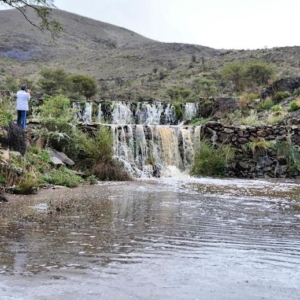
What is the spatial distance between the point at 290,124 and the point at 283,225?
13.8m

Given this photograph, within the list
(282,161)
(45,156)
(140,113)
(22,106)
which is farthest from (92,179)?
(140,113)

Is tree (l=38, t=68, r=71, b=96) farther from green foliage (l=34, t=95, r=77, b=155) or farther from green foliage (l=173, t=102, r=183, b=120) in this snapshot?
green foliage (l=34, t=95, r=77, b=155)

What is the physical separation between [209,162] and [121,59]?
4388 centimetres

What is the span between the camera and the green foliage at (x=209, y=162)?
1628 cm

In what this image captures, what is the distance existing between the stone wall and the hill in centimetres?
2012

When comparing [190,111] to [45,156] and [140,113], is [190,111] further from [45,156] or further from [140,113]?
[45,156]

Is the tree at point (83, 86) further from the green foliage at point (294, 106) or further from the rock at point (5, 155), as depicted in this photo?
the rock at point (5, 155)

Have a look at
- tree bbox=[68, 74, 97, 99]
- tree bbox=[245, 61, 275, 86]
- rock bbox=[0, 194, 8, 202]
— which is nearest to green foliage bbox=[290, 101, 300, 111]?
tree bbox=[245, 61, 275, 86]

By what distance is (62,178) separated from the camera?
1135 centimetres

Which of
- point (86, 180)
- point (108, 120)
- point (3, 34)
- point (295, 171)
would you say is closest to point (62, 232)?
point (86, 180)

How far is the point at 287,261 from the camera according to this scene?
4523mm

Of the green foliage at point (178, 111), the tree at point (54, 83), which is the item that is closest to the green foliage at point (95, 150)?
Answer: the green foliage at point (178, 111)

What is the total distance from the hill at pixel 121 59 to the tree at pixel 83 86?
1967mm

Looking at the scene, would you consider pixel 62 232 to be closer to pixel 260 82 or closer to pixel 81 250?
pixel 81 250
